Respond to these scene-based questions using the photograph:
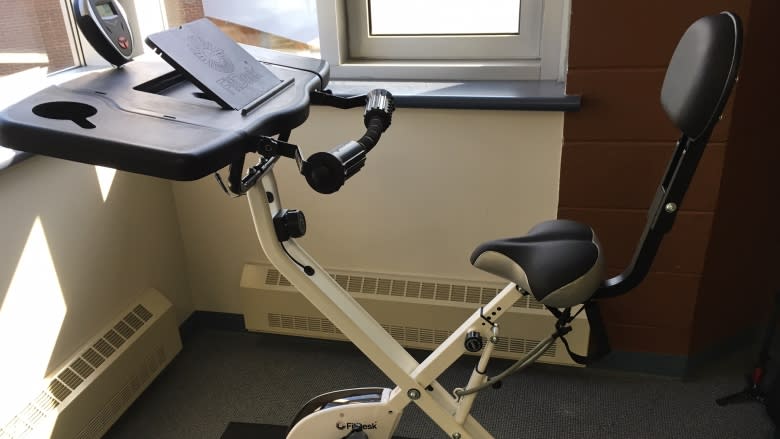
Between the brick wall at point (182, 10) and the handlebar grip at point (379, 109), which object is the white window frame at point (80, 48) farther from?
the handlebar grip at point (379, 109)

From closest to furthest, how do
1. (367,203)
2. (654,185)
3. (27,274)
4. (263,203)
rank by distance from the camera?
1. (263,203)
2. (27,274)
3. (654,185)
4. (367,203)

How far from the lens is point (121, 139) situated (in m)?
1.06

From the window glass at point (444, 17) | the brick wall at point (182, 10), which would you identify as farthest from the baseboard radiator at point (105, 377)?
the window glass at point (444, 17)

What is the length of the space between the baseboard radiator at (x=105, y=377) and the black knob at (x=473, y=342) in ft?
3.69

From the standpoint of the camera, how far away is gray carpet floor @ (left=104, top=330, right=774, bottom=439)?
6.55 feet

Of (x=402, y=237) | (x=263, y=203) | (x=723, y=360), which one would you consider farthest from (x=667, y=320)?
(x=263, y=203)

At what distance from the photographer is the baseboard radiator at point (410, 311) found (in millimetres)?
2156

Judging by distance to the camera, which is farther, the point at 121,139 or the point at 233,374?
the point at 233,374

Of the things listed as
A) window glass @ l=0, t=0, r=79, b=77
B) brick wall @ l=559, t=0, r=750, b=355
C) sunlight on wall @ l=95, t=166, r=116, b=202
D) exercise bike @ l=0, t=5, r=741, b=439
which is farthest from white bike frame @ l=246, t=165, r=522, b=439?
window glass @ l=0, t=0, r=79, b=77

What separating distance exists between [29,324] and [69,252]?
0.23m

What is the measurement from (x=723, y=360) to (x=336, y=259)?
Answer: 1364mm

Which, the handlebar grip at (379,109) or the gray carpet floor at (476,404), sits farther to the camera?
the gray carpet floor at (476,404)

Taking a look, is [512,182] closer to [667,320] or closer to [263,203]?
[667,320]

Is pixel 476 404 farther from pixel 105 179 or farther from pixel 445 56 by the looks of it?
pixel 105 179
